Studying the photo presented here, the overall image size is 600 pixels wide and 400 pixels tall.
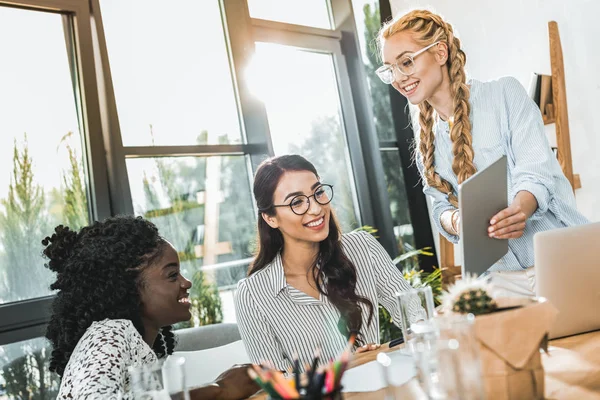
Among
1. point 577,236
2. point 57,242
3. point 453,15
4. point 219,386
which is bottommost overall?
point 219,386

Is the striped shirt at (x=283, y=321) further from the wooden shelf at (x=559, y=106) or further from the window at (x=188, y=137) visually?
the wooden shelf at (x=559, y=106)

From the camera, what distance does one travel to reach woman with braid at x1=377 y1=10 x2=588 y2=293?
6.72 ft

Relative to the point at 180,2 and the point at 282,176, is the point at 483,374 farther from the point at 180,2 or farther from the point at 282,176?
the point at 180,2

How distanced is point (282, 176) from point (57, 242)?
79 cm

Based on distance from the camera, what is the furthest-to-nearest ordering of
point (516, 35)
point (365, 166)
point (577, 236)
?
1. point (365, 166)
2. point (516, 35)
3. point (577, 236)

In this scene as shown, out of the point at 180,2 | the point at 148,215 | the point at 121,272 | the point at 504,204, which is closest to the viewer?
the point at 504,204

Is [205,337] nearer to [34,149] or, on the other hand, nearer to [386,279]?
[386,279]

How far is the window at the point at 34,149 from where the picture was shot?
3172 millimetres

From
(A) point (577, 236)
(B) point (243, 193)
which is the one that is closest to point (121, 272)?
(A) point (577, 236)

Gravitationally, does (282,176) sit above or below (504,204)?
above

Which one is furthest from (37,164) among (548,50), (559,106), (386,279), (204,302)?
(548,50)

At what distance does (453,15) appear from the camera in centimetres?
501

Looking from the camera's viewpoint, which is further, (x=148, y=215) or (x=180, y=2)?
(x=180, y=2)

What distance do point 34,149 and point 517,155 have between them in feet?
7.60
